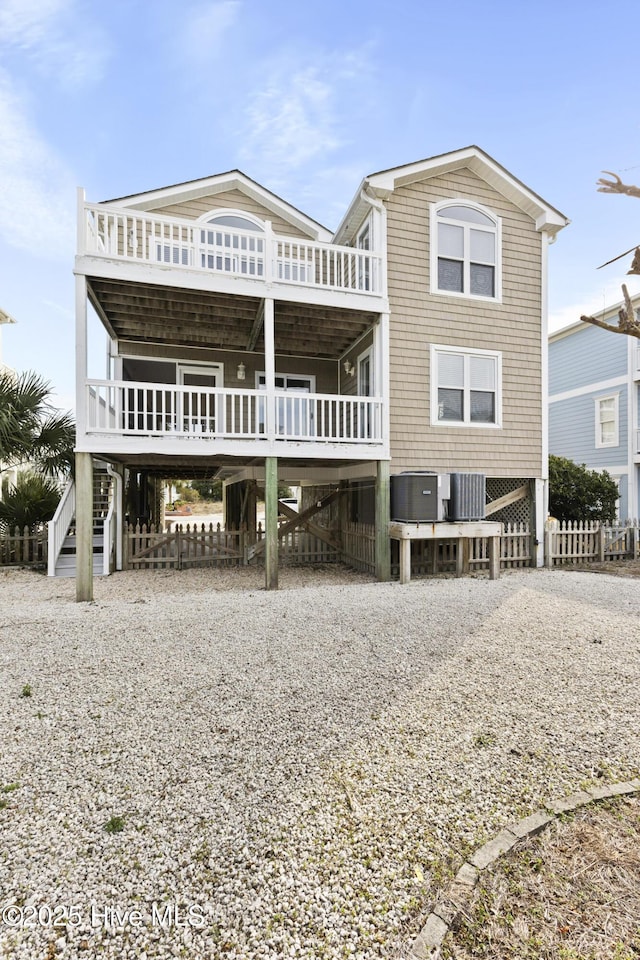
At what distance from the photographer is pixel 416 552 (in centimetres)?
966

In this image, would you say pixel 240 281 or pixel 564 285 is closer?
pixel 240 281

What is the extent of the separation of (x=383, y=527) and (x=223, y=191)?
8760mm

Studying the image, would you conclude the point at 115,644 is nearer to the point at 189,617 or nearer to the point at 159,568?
the point at 189,617

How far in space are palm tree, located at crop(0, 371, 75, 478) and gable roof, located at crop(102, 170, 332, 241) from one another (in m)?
4.59

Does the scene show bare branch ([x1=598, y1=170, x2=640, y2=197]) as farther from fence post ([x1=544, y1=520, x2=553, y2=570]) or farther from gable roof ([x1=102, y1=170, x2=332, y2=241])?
gable roof ([x1=102, y1=170, x2=332, y2=241])

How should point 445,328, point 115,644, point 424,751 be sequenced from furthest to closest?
point 445,328 → point 115,644 → point 424,751

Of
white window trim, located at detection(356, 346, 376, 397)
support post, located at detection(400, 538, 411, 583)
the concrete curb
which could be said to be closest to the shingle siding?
white window trim, located at detection(356, 346, 376, 397)

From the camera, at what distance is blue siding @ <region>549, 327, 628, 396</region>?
1656cm

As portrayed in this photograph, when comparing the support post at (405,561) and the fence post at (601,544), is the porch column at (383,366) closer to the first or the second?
the support post at (405,561)

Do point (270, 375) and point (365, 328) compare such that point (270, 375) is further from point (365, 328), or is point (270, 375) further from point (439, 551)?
point (439, 551)

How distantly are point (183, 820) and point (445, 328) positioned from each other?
942cm

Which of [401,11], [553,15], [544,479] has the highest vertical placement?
[401,11]

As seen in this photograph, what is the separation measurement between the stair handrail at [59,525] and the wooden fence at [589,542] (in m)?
11.0

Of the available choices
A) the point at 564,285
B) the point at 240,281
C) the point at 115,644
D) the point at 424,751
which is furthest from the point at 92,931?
the point at 564,285
